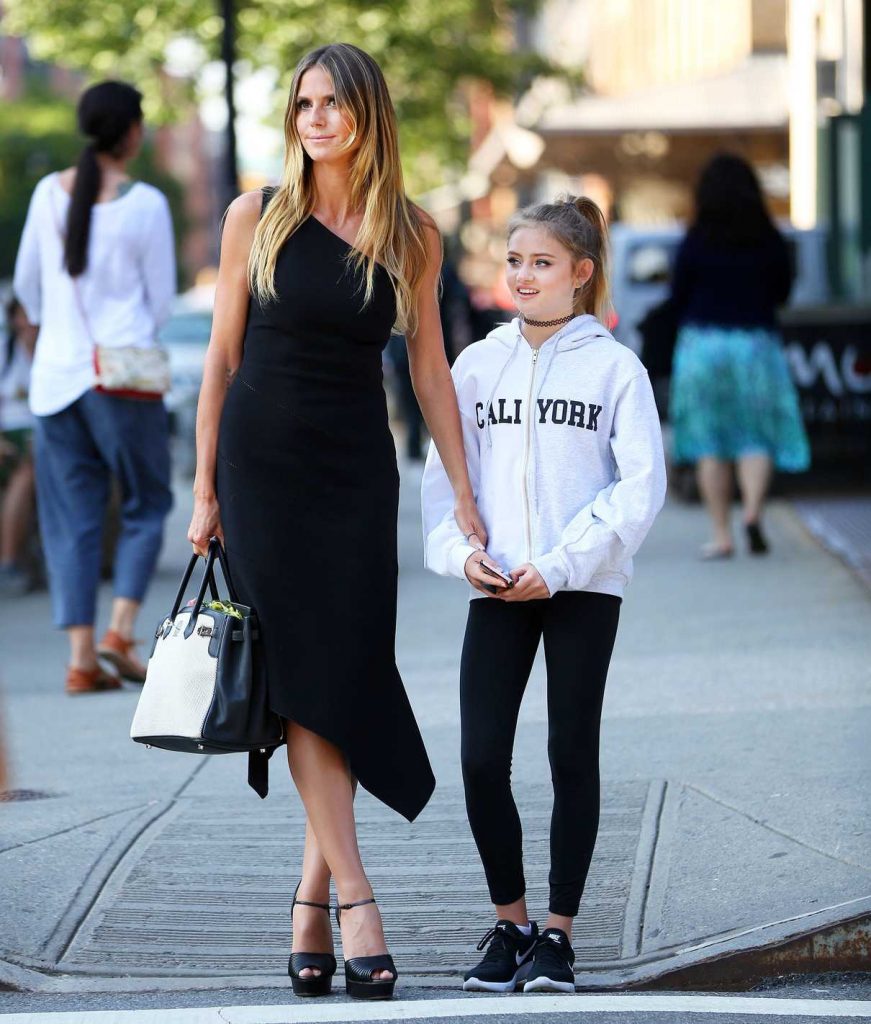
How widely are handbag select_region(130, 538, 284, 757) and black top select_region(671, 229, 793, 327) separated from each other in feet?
21.2

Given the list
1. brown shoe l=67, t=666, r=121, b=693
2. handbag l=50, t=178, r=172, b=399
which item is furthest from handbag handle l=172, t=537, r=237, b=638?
brown shoe l=67, t=666, r=121, b=693

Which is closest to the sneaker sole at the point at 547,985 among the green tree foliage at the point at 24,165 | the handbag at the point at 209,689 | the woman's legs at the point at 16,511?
the handbag at the point at 209,689

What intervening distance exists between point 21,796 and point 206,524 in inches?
77.3

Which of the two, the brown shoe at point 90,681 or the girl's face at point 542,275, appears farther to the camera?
A: the brown shoe at point 90,681

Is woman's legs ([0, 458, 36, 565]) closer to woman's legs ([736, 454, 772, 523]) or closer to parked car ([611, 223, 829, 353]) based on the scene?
woman's legs ([736, 454, 772, 523])

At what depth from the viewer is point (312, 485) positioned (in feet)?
13.2

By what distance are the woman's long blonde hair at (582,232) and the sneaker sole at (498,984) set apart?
1413 mm

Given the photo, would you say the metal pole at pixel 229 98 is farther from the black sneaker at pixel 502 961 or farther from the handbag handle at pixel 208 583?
the black sneaker at pixel 502 961

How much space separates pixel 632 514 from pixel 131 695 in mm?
3808

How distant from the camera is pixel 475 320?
16047 mm

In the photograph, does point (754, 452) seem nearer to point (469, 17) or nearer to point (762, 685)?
point (762, 685)

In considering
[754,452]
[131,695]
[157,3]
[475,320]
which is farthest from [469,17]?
[131,695]

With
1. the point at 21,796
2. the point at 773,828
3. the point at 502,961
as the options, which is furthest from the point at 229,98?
the point at 502,961

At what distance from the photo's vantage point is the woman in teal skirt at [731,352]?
32.7ft
